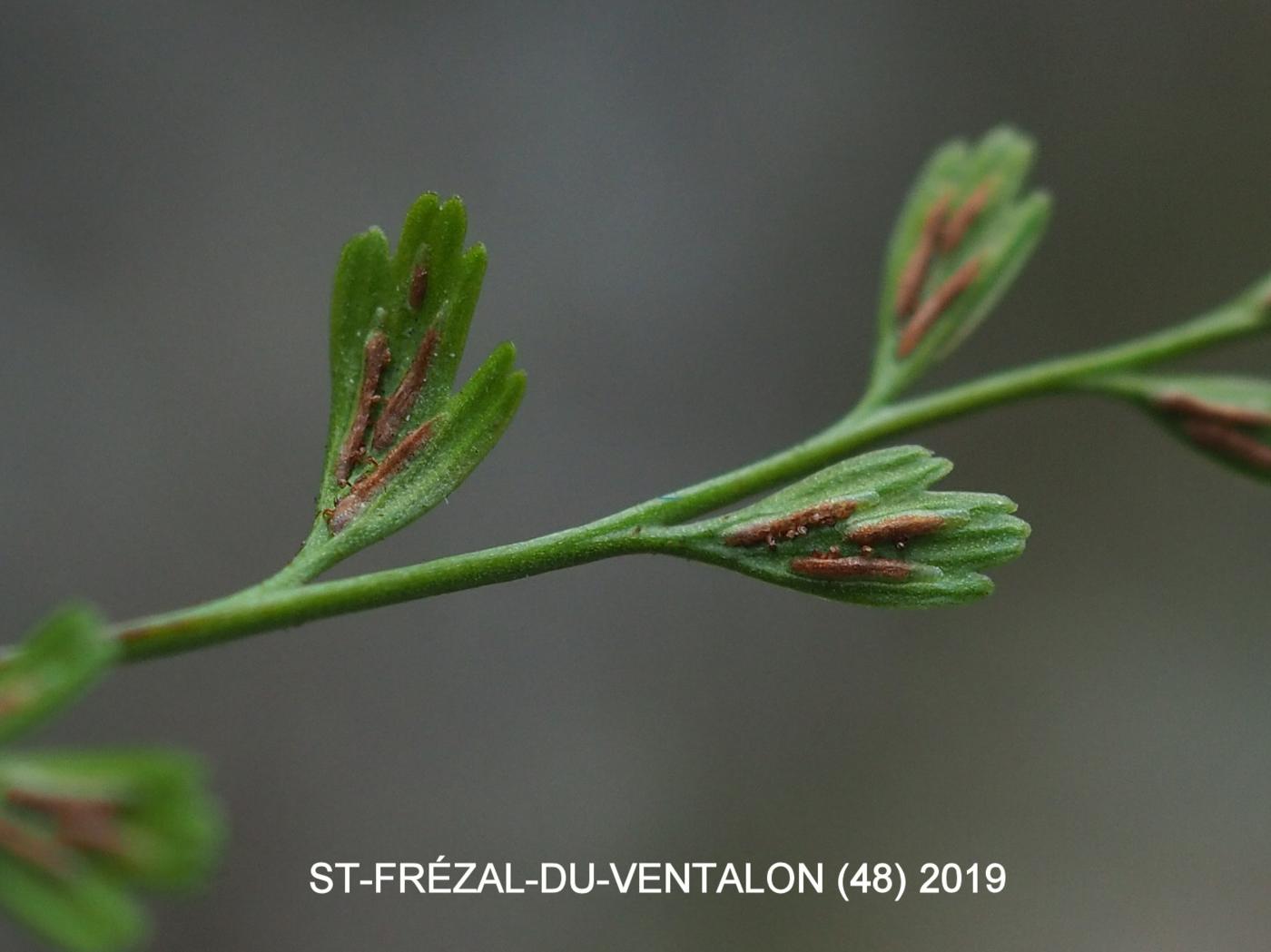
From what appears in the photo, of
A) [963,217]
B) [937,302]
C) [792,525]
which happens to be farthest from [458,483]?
[963,217]

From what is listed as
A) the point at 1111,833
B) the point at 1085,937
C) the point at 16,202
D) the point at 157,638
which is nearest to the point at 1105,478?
the point at 1111,833

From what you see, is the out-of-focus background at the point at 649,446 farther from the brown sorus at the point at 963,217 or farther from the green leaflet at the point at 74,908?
the green leaflet at the point at 74,908

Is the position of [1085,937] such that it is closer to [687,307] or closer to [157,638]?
[687,307]

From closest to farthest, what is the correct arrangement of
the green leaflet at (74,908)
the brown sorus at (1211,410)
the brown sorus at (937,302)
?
the green leaflet at (74,908), the brown sorus at (1211,410), the brown sorus at (937,302)

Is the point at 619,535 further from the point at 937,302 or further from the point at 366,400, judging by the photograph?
the point at 937,302

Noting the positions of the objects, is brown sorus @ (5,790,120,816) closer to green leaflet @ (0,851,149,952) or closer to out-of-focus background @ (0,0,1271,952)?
green leaflet @ (0,851,149,952)

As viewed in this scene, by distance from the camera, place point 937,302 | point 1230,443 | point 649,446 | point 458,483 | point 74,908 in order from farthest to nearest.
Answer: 1. point 649,446
2. point 937,302
3. point 1230,443
4. point 458,483
5. point 74,908

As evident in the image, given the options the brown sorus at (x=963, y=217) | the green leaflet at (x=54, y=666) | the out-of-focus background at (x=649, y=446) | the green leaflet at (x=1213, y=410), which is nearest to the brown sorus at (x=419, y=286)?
the green leaflet at (x=54, y=666)
